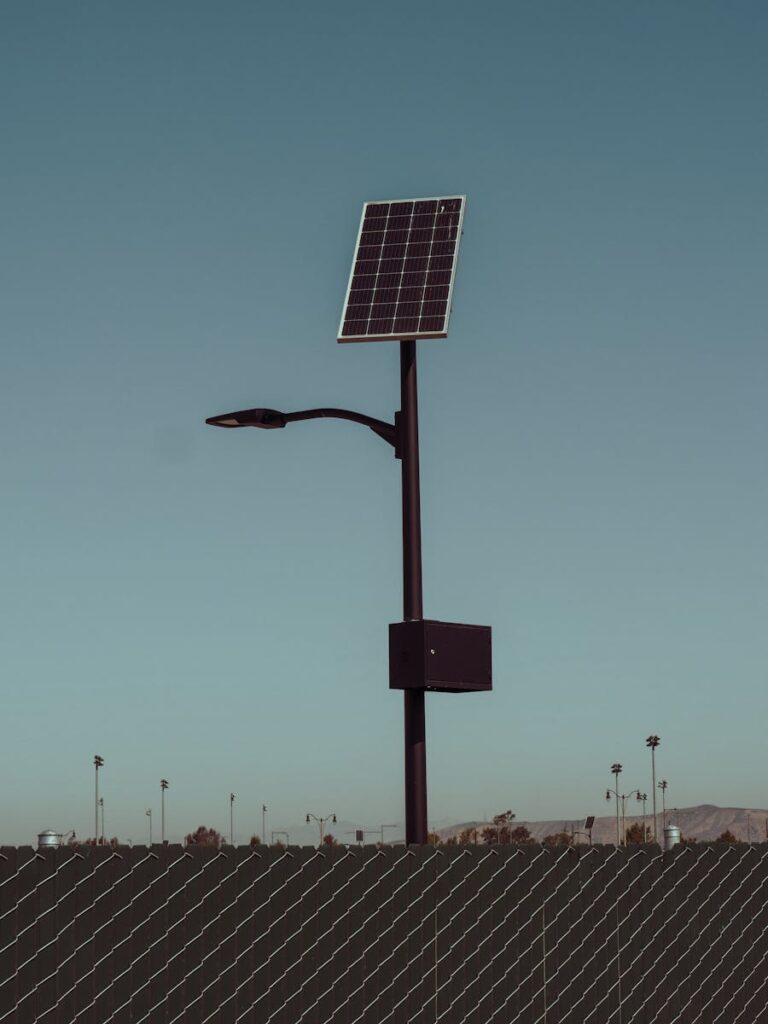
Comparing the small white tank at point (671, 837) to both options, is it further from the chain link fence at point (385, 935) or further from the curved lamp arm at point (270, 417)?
the curved lamp arm at point (270, 417)

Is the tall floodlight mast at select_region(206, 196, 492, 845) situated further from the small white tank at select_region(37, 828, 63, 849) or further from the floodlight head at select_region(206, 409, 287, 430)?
the small white tank at select_region(37, 828, 63, 849)

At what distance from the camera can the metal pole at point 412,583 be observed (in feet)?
36.5

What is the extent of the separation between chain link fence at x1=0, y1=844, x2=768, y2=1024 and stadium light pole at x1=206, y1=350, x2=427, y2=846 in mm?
2592

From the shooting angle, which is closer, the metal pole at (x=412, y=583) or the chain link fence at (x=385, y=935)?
the chain link fence at (x=385, y=935)

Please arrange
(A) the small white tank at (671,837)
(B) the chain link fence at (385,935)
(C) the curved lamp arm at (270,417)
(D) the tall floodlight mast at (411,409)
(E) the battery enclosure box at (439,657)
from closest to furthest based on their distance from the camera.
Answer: (B) the chain link fence at (385,935) → (A) the small white tank at (671,837) → (E) the battery enclosure box at (439,657) → (D) the tall floodlight mast at (411,409) → (C) the curved lamp arm at (270,417)

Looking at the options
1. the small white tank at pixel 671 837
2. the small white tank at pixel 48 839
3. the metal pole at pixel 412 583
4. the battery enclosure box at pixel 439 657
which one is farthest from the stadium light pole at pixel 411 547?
the small white tank at pixel 48 839

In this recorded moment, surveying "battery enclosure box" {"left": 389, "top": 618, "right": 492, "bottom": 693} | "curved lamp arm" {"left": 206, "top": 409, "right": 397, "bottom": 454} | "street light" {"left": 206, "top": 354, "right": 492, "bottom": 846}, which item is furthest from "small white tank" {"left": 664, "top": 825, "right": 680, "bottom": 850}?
"curved lamp arm" {"left": 206, "top": 409, "right": 397, "bottom": 454}

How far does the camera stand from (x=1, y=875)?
18.3 ft

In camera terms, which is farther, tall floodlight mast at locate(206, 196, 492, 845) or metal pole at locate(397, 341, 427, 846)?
metal pole at locate(397, 341, 427, 846)

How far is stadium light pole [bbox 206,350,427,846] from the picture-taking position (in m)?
11.1

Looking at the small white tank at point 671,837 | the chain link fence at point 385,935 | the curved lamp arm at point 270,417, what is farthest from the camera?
the curved lamp arm at point 270,417

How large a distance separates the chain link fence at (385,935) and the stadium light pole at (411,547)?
2592 millimetres

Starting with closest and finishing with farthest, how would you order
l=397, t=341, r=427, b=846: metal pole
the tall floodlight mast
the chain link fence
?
the chain link fence < the tall floodlight mast < l=397, t=341, r=427, b=846: metal pole

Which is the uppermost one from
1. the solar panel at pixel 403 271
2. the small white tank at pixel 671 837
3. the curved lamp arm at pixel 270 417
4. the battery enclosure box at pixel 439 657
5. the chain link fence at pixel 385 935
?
the solar panel at pixel 403 271
